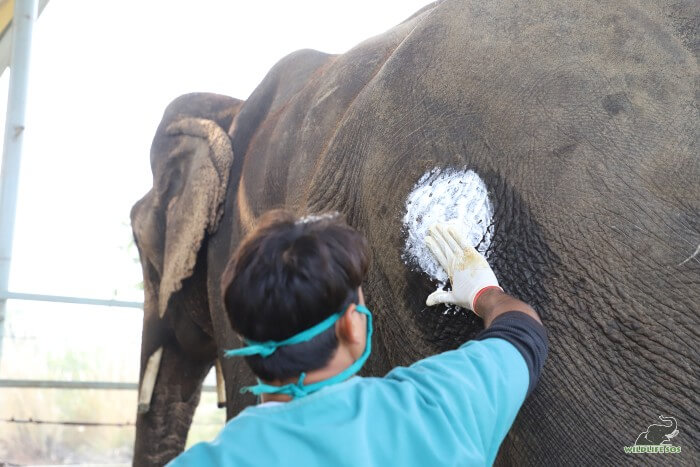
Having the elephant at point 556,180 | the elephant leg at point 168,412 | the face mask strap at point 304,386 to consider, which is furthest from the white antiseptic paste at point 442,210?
the elephant leg at point 168,412

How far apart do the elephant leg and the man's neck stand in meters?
2.82

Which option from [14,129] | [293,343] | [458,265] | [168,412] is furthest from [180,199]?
[14,129]

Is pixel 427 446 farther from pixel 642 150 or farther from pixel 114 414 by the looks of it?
pixel 114 414

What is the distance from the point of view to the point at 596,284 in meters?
1.49

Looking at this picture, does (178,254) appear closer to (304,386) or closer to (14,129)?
(304,386)

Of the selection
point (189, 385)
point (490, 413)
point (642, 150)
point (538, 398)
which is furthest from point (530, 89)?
point (189, 385)

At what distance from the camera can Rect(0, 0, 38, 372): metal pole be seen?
5871 millimetres

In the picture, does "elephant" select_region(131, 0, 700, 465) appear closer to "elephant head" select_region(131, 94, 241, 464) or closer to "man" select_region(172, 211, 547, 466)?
"man" select_region(172, 211, 547, 466)

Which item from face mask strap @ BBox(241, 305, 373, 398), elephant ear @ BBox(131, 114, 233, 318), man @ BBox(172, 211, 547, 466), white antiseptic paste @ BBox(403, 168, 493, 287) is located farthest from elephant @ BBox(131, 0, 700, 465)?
elephant ear @ BBox(131, 114, 233, 318)

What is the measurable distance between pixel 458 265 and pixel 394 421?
57 cm

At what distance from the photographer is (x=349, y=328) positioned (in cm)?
114

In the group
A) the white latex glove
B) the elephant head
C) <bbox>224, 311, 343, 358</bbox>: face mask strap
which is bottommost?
the elephant head
